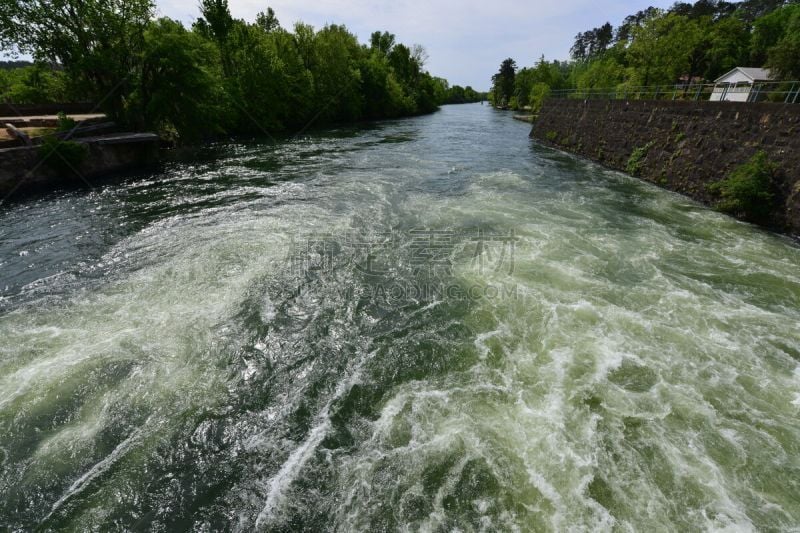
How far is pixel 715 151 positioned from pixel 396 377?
18.7 meters

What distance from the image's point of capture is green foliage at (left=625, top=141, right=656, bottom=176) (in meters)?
19.9

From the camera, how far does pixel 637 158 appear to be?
20.3 meters

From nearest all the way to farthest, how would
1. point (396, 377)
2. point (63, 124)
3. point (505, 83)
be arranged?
point (396, 377)
point (63, 124)
point (505, 83)

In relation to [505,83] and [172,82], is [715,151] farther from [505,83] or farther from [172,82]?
[505,83]

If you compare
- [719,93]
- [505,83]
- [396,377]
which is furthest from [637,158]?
[505,83]

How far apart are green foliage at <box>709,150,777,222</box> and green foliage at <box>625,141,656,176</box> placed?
6332 mm

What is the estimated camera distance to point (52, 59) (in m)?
20.6

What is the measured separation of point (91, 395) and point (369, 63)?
210 ft

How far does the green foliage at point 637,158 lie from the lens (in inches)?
782

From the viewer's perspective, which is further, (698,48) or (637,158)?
(698,48)

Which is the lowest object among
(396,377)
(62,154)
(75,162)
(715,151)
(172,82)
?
(396,377)

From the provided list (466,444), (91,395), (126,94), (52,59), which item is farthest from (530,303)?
(52,59)

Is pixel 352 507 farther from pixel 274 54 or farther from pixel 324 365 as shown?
pixel 274 54

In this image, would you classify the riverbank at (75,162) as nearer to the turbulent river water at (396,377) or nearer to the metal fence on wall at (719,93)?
the turbulent river water at (396,377)
